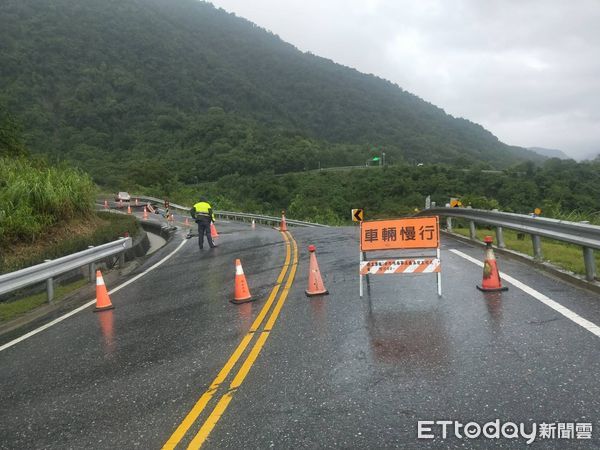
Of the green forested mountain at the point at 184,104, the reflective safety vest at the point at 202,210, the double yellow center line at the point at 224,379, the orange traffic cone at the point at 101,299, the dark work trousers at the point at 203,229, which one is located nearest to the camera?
the double yellow center line at the point at 224,379

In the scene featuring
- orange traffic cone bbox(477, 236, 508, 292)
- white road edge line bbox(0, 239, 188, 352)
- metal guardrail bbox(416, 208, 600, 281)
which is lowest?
white road edge line bbox(0, 239, 188, 352)

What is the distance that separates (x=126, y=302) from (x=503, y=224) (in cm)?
840

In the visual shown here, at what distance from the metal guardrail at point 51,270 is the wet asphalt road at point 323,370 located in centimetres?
134

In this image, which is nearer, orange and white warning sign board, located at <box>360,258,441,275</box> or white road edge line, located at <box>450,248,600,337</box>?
white road edge line, located at <box>450,248,600,337</box>

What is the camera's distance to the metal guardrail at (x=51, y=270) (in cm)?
877

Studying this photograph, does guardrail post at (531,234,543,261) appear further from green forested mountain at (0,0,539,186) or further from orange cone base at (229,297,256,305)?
green forested mountain at (0,0,539,186)

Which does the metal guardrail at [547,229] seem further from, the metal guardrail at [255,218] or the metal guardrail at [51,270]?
the metal guardrail at [255,218]

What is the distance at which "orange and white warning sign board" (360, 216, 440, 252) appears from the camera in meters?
8.18

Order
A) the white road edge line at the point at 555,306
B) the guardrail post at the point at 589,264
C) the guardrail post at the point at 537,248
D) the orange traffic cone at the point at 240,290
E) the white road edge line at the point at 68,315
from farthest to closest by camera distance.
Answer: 1. the guardrail post at the point at 537,248
2. the orange traffic cone at the point at 240,290
3. the guardrail post at the point at 589,264
4. the white road edge line at the point at 68,315
5. the white road edge line at the point at 555,306

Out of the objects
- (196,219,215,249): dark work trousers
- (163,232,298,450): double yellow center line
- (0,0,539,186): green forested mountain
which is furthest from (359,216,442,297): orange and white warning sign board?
(0,0,539,186): green forested mountain

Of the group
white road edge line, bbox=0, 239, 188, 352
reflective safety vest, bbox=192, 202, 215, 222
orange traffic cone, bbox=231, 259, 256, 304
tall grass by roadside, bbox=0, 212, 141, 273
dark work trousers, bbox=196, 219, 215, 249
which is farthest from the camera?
dark work trousers, bbox=196, 219, 215, 249

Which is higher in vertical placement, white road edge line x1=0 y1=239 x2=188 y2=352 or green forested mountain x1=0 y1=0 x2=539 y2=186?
green forested mountain x1=0 y1=0 x2=539 y2=186

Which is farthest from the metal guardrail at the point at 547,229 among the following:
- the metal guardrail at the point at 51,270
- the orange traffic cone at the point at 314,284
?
the metal guardrail at the point at 51,270

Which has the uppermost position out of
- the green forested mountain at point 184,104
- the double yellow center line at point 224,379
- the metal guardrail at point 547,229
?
the green forested mountain at point 184,104
